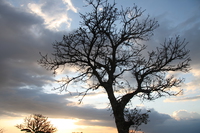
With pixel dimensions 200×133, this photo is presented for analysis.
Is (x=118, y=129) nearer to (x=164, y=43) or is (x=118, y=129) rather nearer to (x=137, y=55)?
(x=137, y=55)

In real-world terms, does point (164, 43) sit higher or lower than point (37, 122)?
higher

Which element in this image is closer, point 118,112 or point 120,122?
point 120,122

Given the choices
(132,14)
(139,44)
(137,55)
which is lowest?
(137,55)

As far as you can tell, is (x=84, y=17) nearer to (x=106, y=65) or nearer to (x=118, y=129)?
(x=106, y=65)

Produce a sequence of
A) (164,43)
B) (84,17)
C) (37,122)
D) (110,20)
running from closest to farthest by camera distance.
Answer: (84,17) → (110,20) → (164,43) → (37,122)

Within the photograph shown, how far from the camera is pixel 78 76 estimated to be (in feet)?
30.7

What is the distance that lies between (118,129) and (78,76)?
3.79 metres

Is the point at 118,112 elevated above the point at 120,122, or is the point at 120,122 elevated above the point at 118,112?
the point at 118,112

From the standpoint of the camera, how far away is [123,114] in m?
8.07

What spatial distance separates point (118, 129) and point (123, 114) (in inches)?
31.3

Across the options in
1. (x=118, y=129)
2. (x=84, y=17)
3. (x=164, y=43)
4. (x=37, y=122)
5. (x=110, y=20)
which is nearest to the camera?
(x=118, y=129)

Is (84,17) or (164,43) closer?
(84,17)

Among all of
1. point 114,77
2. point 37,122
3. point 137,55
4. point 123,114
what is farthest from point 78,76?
point 37,122

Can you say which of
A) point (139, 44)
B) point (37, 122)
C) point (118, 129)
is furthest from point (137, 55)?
point (37, 122)
